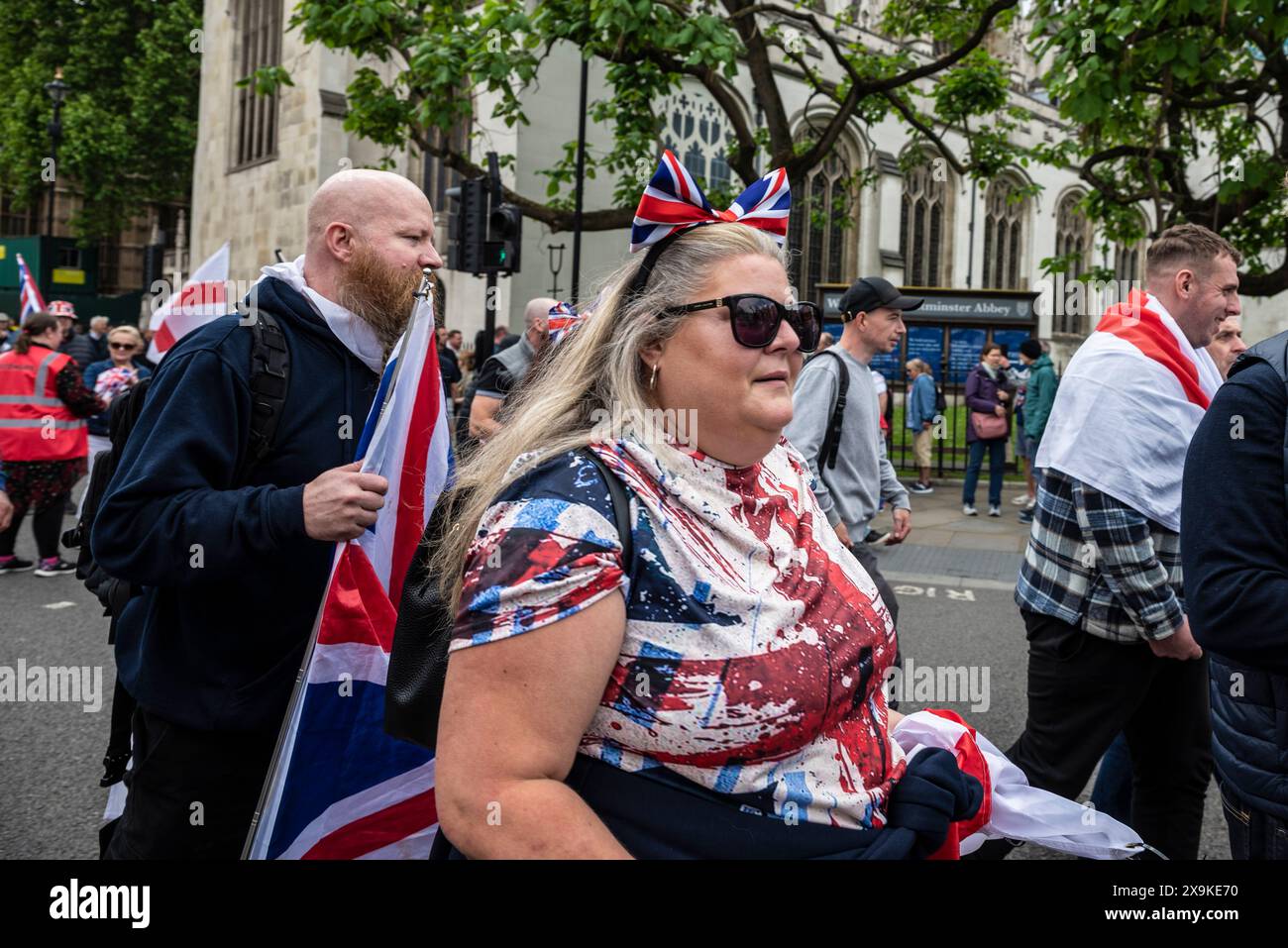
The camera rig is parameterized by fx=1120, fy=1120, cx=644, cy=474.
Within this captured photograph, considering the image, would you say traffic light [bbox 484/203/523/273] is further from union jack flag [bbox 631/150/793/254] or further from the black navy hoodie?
union jack flag [bbox 631/150/793/254]

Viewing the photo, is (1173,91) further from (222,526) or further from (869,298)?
(222,526)

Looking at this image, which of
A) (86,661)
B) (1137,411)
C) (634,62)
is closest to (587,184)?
(634,62)

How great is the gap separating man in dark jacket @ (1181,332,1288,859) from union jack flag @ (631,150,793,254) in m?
0.95

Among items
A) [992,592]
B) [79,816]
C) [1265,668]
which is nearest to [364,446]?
[1265,668]

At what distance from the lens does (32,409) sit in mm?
8875

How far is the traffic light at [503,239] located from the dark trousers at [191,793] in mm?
10237

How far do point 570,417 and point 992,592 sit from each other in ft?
25.8

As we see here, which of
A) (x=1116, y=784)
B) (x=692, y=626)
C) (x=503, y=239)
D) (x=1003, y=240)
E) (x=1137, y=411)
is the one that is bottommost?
(x=1116, y=784)

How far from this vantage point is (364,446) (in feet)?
7.90

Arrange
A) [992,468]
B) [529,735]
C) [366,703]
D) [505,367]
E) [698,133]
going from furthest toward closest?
[698,133] → [992,468] → [505,367] → [366,703] → [529,735]

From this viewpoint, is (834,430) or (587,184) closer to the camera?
(834,430)

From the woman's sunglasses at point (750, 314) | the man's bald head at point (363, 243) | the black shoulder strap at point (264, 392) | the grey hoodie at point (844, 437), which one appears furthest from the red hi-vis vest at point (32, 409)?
the woman's sunglasses at point (750, 314)

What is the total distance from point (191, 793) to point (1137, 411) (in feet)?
8.71
